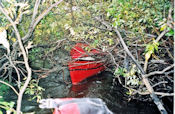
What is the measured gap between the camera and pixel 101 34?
4.92 meters

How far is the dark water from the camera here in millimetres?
5671

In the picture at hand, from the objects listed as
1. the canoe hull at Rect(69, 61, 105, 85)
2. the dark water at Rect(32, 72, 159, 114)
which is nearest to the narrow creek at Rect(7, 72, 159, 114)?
the dark water at Rect(32, 72, 159, 114)

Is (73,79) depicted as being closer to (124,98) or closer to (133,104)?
(124,98)

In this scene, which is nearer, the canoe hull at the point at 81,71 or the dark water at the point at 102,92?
the dark water at the point at 102,92

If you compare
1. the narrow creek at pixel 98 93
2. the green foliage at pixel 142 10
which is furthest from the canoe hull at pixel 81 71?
the green foliage at pixel 142 10

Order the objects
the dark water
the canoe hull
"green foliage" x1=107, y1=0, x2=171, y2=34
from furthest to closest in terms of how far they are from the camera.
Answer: the canoe hull, the dark water, "green foliage" x1=107, y1=0, x2=171, y2=34

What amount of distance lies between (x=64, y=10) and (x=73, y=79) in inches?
148

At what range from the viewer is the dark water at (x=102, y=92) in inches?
223

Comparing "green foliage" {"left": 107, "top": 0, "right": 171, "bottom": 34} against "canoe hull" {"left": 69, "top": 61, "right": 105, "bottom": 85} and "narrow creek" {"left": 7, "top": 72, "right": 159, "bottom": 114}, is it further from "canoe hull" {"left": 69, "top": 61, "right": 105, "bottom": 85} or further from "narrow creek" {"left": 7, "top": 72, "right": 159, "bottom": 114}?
"canoe hull" {"left": 69, "top": 61, "right": 105, "bottom": 85}

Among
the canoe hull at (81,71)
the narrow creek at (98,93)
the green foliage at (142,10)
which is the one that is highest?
the green foliage at (142,10)

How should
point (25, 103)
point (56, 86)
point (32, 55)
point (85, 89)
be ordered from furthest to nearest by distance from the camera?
1. point (56, 86)
2. point (85, 89)
3. point (32, 55)
4. point (25, 103)

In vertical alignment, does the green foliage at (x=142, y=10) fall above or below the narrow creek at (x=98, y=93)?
above

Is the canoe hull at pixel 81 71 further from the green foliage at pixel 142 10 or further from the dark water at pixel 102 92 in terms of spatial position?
the green foliage at pixel 142 10

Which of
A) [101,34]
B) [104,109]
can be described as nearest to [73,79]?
[101,34]
